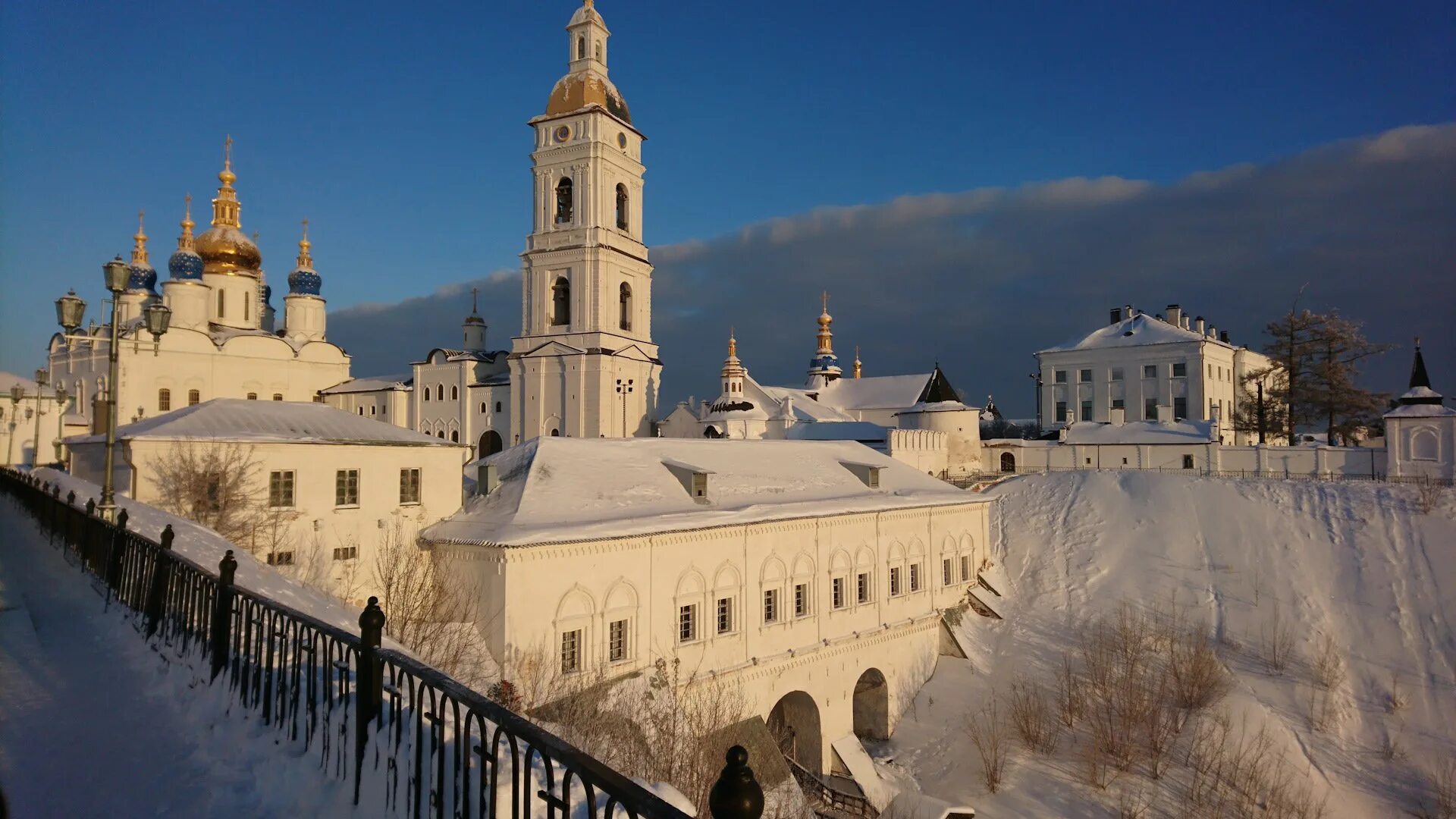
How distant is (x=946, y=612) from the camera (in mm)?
26250

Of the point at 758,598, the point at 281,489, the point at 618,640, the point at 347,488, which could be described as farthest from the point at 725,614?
the point at 281,489

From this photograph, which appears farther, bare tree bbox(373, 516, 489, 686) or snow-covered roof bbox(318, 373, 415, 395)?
snow-covered roof bbox(318, 373, 415, 395)

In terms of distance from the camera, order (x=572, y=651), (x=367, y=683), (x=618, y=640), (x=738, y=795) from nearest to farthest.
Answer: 1. (x=738, y=795)
2. (x=367, y=683)
3. (x=572, y=651)
4. (x=618, y=640)

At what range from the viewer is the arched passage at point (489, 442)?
48.3 m

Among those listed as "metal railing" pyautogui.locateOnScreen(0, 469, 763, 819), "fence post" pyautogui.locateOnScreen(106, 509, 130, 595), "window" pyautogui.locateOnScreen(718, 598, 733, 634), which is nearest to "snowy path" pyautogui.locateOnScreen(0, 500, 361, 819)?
"metal railing" pyautogui.locateOnScreen(0, 469, 763, 819)

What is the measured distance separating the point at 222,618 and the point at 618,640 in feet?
40.0

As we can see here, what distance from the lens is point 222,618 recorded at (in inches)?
244

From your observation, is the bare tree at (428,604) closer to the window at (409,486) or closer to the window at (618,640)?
the window at (409,486)

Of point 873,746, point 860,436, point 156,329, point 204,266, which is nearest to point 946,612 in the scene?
point 873,746

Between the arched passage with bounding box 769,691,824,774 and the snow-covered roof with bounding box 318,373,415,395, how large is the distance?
37.6 meters

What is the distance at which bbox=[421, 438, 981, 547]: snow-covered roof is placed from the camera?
17719 mm

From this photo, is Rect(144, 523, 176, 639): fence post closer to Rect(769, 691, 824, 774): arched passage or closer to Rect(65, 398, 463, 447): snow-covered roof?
Rect(65, 398, 463, 447): snow-covered roof

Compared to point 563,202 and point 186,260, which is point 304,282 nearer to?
point 186,260

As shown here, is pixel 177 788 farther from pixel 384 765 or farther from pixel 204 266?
pixel 204 266
